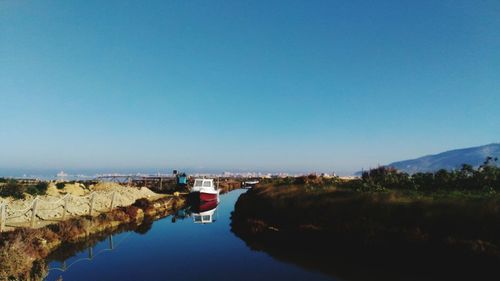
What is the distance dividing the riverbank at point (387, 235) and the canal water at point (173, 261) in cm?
145

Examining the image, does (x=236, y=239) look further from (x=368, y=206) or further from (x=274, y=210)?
(x=368, y=206)

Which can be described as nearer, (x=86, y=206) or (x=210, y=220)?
(x=86, y=206)

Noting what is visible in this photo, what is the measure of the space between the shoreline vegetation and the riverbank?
39 mm

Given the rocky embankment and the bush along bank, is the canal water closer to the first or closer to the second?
the bush along bank

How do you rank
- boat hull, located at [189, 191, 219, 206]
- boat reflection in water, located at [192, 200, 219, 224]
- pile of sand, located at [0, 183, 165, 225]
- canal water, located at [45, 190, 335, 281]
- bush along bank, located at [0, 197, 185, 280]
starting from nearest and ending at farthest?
bush along bank, located at [0, 197, 185, 280]
canal water, located at [45, 190, 335, 281]
pile of sand, located at [0, 183, 165, 225]
boat reflection in water, located at [192, 200, 219, 224]
boat hull, located at [189, 191, 219, 206]

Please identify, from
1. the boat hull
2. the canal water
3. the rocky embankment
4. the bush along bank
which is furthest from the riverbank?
the boat hull

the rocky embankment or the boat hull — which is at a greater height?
the rocky embankment

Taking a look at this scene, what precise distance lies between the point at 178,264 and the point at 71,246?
8135 mm

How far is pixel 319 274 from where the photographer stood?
17.9 meters

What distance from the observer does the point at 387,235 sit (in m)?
19.6

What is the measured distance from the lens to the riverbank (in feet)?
53.5

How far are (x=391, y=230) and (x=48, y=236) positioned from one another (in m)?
20.4

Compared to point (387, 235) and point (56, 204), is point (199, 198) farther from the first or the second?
point (387, 235)

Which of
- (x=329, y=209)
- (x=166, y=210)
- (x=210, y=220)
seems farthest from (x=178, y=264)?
(x=166, y=210)
